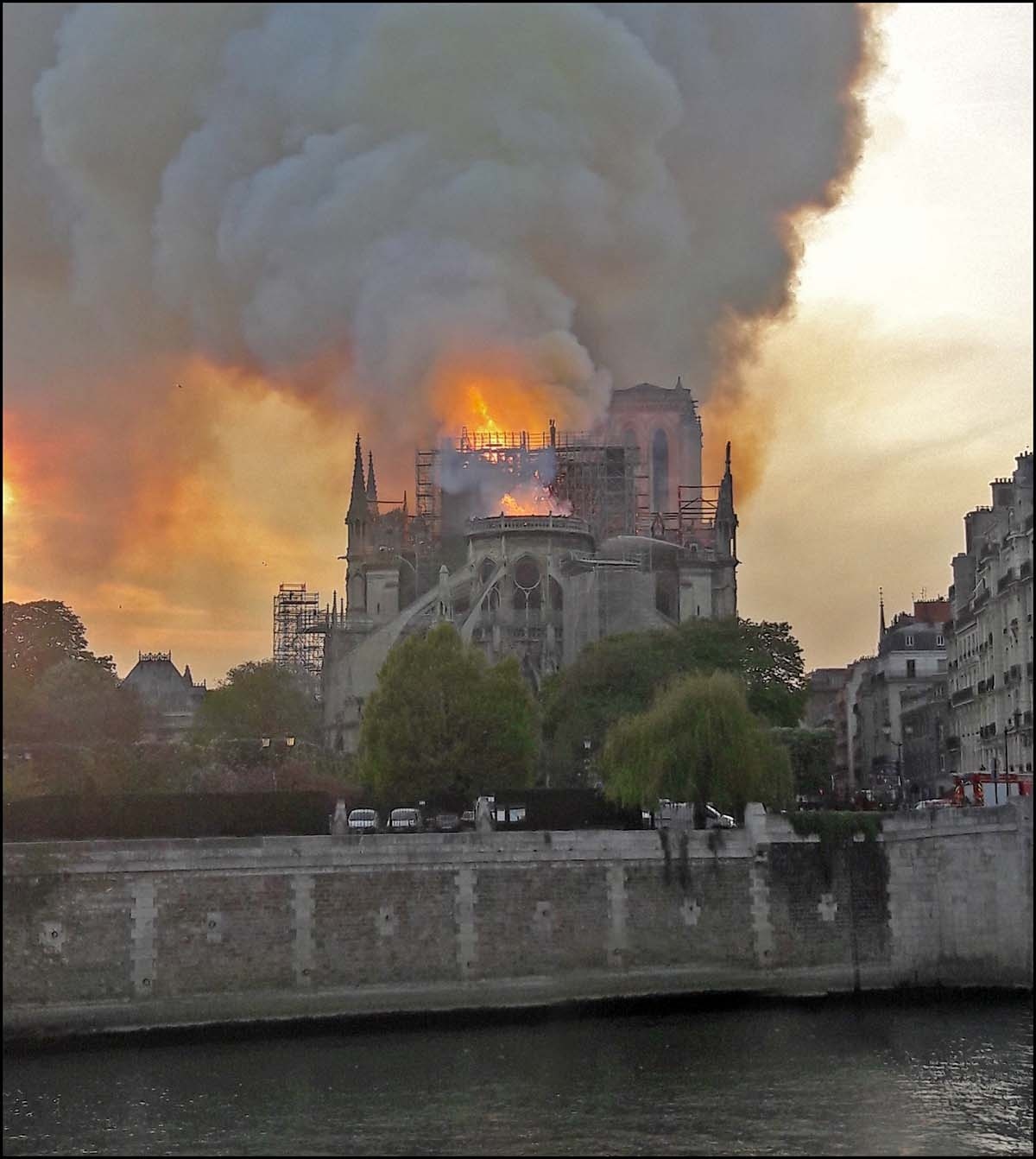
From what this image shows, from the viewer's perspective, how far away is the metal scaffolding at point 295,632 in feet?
336

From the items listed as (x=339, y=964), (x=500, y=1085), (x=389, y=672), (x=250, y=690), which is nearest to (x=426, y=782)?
(x=389, y=672)

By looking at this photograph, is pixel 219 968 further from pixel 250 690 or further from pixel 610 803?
pixel 250 690

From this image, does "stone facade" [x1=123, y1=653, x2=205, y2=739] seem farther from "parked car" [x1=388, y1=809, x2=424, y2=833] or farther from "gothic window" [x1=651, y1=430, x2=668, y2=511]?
"parked car" [x1=388, y1=809, x2=424, y2=833]

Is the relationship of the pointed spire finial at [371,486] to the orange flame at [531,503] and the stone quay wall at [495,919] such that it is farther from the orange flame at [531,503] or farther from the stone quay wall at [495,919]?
the stone quay wall at [495,919]

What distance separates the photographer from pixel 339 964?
3906cm

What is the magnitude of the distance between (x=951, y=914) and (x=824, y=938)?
2821mm

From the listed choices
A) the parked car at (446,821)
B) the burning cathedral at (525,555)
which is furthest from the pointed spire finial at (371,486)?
the parked car at (446,821)

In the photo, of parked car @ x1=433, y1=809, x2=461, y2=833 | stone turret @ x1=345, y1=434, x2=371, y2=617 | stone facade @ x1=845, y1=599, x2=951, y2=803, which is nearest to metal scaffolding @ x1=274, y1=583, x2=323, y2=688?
stone turret @ x1=345, y1=434, x2=371, y2=617

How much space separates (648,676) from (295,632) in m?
43.9

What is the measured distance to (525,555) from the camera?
8738cm

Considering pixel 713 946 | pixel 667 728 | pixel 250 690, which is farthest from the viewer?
pixel 250 690

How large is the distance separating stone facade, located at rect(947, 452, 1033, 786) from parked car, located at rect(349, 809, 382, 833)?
55.7 feet

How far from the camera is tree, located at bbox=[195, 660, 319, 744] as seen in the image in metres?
73.7

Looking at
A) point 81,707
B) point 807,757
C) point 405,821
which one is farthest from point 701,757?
point 81,707
